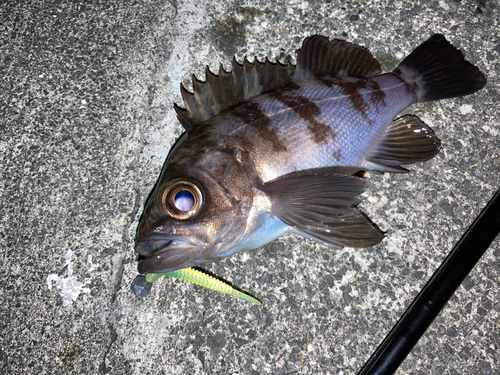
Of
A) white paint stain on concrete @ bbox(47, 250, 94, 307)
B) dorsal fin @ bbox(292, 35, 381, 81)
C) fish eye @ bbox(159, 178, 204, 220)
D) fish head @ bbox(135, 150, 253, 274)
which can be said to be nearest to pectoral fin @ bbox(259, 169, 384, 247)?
fish head @ bbox(135, 150, 253, 274)

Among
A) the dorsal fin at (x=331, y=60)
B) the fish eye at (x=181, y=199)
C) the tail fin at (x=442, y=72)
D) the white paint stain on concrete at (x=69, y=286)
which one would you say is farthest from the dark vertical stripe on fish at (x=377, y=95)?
the white paint stain on concrete at (x=69, y=286)

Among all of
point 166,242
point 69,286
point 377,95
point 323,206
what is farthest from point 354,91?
point 69,286

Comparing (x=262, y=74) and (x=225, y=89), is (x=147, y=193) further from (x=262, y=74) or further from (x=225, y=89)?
(x=262, y=74)

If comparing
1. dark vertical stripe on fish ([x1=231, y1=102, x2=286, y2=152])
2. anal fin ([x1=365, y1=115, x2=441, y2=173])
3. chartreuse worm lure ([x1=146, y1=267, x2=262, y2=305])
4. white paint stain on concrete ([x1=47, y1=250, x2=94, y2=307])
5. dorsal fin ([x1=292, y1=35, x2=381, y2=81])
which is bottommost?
white paint stain on concrete ([x1=47, y1=250, x2=94, y2=307])

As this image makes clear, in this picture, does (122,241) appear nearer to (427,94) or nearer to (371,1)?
(427,94)

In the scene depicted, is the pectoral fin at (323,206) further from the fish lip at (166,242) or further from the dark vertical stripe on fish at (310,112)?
the fish lip at (166,242)

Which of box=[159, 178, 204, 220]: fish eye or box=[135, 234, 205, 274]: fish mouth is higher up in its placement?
box=[159, 178, 204, 220]: fish eye

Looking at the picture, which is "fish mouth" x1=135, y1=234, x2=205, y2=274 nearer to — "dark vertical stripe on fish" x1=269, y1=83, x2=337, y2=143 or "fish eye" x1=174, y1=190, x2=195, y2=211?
"fish eye" x1=174, y1=190, x2=195, y2=211

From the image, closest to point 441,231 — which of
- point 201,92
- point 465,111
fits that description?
point 465,111

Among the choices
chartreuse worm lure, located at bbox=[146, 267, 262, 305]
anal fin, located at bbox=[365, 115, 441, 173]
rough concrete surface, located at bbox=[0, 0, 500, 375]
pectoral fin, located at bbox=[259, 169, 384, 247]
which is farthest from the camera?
anal fin, located at bbox=[365, 115, 441, 173]
